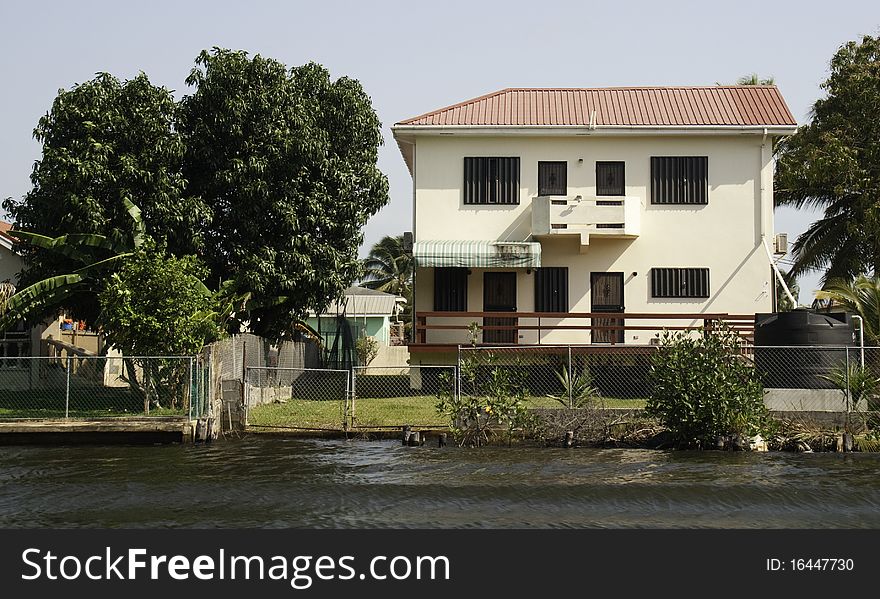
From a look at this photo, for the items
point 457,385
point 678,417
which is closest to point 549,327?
point 457,385

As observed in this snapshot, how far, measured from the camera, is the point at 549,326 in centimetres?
2992

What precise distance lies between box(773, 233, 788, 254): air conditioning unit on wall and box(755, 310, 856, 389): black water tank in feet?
21.1

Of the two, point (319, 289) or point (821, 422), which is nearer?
point (821, 422)

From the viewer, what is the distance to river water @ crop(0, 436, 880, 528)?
13.3m

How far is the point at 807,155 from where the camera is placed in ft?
110

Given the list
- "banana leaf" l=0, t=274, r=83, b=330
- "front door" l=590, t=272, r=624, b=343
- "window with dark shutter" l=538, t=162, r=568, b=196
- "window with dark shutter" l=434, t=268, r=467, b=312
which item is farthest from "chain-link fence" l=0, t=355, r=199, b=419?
"front door" l=590, t=272, r=624, b=343

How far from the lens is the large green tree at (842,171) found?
1268 inches

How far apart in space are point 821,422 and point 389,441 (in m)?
8.53

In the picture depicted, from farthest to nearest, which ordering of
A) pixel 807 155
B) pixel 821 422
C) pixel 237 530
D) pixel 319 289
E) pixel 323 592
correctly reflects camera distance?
1. pixel 807 155
2. pixel 319 289
3. pixel 821 422
4. pixel 237 530
5. pixel 323 592

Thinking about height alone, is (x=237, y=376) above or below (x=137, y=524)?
above

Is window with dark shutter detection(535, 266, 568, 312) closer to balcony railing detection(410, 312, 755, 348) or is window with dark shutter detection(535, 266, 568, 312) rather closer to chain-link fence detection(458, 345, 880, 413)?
balcony railing detection(410, 312, 755, 348)

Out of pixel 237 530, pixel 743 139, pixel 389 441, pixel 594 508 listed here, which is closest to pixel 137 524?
pixel 237 530

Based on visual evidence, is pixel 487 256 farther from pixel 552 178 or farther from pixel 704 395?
pixel 704 395

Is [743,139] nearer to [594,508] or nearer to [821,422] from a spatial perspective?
[821,422]
